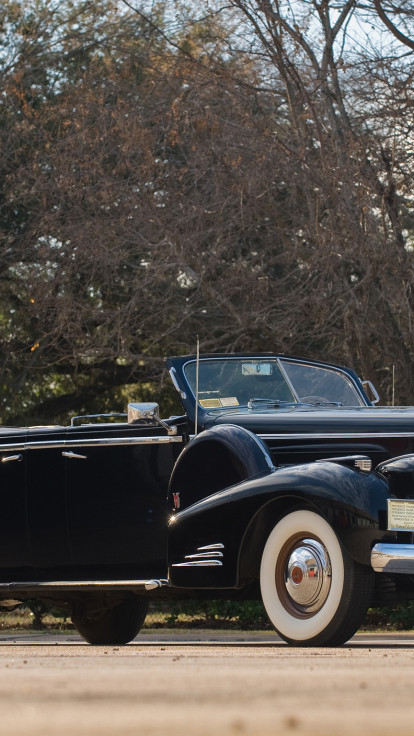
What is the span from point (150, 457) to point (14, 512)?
3.83 feet

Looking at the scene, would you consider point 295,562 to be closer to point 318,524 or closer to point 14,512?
point 318,524

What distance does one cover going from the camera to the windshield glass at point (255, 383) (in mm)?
8039

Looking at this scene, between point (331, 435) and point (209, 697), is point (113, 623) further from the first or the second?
point (209, 697)

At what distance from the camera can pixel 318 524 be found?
20.9 ft

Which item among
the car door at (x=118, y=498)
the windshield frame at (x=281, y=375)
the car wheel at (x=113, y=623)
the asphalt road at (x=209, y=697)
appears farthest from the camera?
the car wheel at (x=113, y=623)

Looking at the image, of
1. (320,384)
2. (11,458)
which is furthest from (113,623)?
(320,384)

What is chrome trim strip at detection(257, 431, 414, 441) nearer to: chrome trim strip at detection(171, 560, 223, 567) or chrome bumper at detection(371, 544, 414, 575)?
chrome trim strip at detection(171, 560, 223, 567)

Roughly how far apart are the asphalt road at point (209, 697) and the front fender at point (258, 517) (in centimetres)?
130

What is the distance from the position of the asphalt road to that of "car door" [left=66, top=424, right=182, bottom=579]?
8.64ft

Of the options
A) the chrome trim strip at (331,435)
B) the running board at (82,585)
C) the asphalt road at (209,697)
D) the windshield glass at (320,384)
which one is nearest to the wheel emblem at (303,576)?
the chrome trim strip at (331,435)

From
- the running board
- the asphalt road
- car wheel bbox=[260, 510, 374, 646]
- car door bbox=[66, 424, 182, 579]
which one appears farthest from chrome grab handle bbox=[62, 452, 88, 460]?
the asphalt road

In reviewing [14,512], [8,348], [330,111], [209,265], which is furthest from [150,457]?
[8,348]

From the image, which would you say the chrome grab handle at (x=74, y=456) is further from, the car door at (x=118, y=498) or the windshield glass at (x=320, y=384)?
the windshield glass at (x=320, y=384)

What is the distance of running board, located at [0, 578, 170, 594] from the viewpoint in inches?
295
